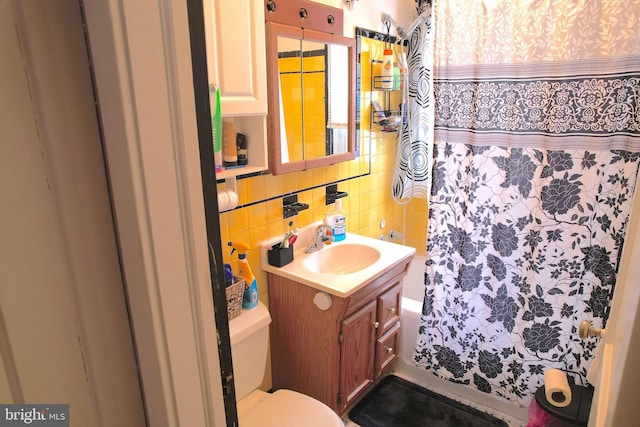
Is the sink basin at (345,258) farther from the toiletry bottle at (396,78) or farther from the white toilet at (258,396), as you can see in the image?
the toiletry bottle at (396,78)

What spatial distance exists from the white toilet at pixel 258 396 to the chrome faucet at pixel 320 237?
1.62ft

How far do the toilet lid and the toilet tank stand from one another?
0.10 meters

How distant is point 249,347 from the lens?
165cm

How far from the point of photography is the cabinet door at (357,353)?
6.34ft

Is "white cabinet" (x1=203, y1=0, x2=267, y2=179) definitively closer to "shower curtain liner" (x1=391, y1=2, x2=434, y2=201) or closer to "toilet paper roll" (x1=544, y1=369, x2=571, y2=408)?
"shower curtain liner" (x1=391, y1=2, x2=434, y2=201)

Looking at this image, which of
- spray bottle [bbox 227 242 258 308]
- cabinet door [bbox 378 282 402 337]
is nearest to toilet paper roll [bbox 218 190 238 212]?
spray bottle [bbox 227 242 258 308]

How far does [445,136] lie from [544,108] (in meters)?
0.48

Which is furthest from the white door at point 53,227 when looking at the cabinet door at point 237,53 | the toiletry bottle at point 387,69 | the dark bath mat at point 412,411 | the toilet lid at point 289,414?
the toiletry bottle at point 387,69

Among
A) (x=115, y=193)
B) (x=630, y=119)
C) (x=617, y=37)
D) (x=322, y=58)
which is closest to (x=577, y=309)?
(x=630, y=119)

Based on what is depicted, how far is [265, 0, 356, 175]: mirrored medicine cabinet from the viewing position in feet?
5.81

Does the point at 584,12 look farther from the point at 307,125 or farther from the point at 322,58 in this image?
the point at 307,125

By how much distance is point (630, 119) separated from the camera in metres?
1.72

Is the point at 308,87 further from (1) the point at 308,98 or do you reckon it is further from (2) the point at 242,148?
(2) the point at 242,148

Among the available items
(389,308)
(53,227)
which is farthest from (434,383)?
(53,227)
